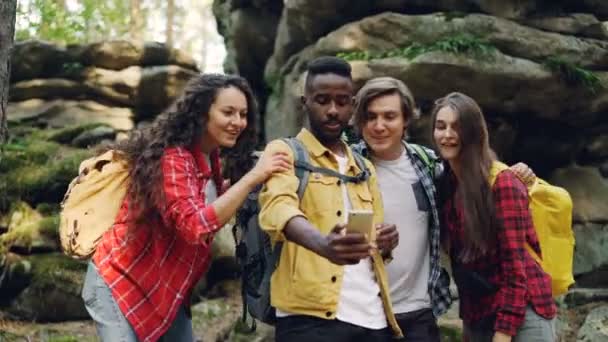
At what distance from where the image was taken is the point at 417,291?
140 inches

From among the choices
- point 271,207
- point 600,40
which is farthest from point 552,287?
point 600,40

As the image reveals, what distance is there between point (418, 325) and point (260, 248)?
94 cm

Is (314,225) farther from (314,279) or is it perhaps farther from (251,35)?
(251,35)

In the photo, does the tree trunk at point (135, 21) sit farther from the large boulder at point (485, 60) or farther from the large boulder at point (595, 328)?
the large boulder at point (595, 328)

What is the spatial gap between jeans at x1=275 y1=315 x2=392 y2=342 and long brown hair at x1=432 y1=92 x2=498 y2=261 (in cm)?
91

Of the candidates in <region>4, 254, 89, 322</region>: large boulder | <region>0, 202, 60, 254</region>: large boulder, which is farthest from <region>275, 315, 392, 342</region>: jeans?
<region>0, 202, 60, 254</region>: large boulder

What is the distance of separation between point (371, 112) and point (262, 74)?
10.8 meters

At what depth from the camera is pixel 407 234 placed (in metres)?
3.59


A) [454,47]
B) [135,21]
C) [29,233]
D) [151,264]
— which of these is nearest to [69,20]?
[135,21]

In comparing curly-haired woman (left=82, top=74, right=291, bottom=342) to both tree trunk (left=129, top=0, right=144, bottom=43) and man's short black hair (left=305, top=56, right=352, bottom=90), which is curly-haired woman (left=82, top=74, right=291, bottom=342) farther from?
tree trunk (left=129, top=0, right=144, bottom=43)

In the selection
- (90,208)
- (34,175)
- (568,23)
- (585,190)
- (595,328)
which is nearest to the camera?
(90,208)

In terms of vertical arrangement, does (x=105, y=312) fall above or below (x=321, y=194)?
below

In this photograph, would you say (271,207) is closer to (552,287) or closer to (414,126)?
(552,287)

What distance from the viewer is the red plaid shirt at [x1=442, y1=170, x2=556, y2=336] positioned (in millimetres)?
3586
